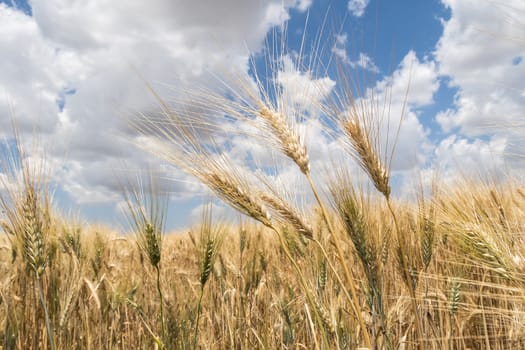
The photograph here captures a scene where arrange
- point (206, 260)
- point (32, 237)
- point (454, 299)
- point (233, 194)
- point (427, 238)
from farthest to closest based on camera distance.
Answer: point (427, 238)
point (454, 299)
point (206, 260)
point (32, 237)
point (233, 194)

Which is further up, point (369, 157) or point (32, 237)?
point (369, 157)

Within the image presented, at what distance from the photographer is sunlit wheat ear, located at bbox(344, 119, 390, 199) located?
1.63 meters

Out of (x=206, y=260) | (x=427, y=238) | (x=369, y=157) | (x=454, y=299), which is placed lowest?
(x=454, y=299)

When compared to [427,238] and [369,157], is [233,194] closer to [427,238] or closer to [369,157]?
[369,157]

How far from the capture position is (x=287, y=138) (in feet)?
5.07

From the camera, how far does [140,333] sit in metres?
2.96

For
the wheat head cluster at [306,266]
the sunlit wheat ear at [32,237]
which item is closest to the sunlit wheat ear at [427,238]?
the wheat head cluster at [306,266]

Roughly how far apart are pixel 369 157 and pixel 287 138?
36 centimetres

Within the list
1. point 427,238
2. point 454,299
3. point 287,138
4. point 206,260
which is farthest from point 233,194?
point 454,299

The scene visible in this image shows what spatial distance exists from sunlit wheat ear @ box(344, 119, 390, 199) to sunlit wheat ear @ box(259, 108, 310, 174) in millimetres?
239

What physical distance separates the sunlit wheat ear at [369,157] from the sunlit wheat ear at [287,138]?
0.24 metres

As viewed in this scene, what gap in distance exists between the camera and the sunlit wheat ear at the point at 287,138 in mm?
1511

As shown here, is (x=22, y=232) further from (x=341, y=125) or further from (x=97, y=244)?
(x=97, y=244)

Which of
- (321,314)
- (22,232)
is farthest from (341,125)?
(22,232)
